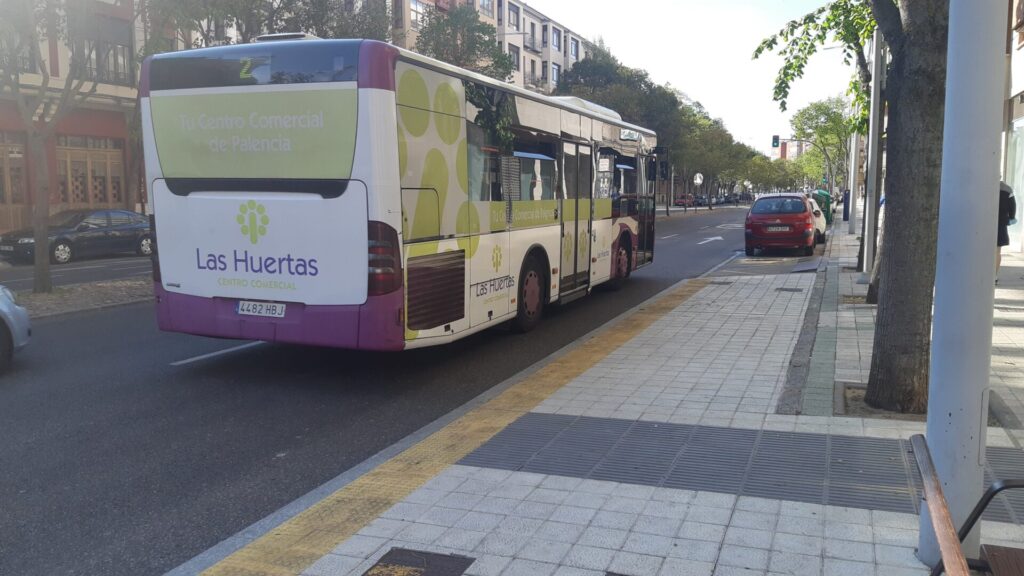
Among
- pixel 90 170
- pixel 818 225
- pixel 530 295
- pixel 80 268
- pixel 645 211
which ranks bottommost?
pixel 80 268

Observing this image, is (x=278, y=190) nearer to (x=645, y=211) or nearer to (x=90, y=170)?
(x=645, y=211)

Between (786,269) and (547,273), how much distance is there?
31.5 ft

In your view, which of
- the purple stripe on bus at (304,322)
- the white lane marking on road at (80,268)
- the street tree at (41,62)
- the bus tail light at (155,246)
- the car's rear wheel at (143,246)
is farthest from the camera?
the car's rear wheel at (143,246)

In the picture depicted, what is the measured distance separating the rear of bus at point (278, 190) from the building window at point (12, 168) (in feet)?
81.4

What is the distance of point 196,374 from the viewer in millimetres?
8047

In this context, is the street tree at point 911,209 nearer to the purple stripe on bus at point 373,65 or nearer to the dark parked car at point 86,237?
the purple stripe on bus at point 373,65

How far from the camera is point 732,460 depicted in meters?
5.15

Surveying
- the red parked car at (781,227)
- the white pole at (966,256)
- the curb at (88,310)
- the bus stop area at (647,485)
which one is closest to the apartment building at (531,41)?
the red parked car at (781,227)

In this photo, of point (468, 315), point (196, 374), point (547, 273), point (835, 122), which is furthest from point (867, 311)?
point (835, 122)

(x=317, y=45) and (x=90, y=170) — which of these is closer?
(x=317, y=45)

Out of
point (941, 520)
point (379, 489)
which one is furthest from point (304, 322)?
point (941, 520)

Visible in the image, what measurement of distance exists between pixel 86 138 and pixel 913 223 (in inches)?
1241

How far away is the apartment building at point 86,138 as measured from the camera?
28.1 metres

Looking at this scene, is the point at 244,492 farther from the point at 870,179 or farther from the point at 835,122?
the point at 835,122
